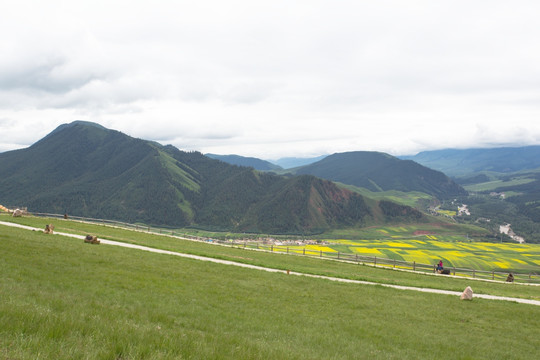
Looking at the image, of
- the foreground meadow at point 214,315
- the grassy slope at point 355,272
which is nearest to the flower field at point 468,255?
the grassy slope at point 355,272

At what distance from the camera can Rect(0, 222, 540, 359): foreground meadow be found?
6.61 meters

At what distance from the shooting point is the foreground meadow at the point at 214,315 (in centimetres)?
661

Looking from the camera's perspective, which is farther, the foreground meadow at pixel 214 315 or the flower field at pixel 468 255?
the flower field at pixel 468 255

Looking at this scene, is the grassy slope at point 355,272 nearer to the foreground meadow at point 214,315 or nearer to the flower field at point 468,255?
the foreground meadow at point 214,315

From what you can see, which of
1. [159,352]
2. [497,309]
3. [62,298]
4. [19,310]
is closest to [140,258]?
[62,298]

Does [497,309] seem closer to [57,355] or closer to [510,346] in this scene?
[510,346]

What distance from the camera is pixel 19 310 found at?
702cm

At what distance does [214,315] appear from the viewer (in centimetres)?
1301

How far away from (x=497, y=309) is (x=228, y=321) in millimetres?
19527

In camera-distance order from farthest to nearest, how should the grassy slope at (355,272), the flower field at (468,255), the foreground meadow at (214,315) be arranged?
the flower field at (468,255) < the grassy slope at (355,272) < the foreground meadow at (214,315)

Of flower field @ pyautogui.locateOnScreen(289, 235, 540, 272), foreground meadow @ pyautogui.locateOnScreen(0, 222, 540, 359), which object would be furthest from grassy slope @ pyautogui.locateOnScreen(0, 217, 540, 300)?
flower field @ pyautogui.locateOnScreen(289, 235, 540, 272)

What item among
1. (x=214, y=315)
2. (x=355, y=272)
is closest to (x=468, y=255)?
(x=355, y=272)

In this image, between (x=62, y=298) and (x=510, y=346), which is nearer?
(x=62, y=298)

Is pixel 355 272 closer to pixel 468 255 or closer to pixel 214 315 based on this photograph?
pixel 214 315
